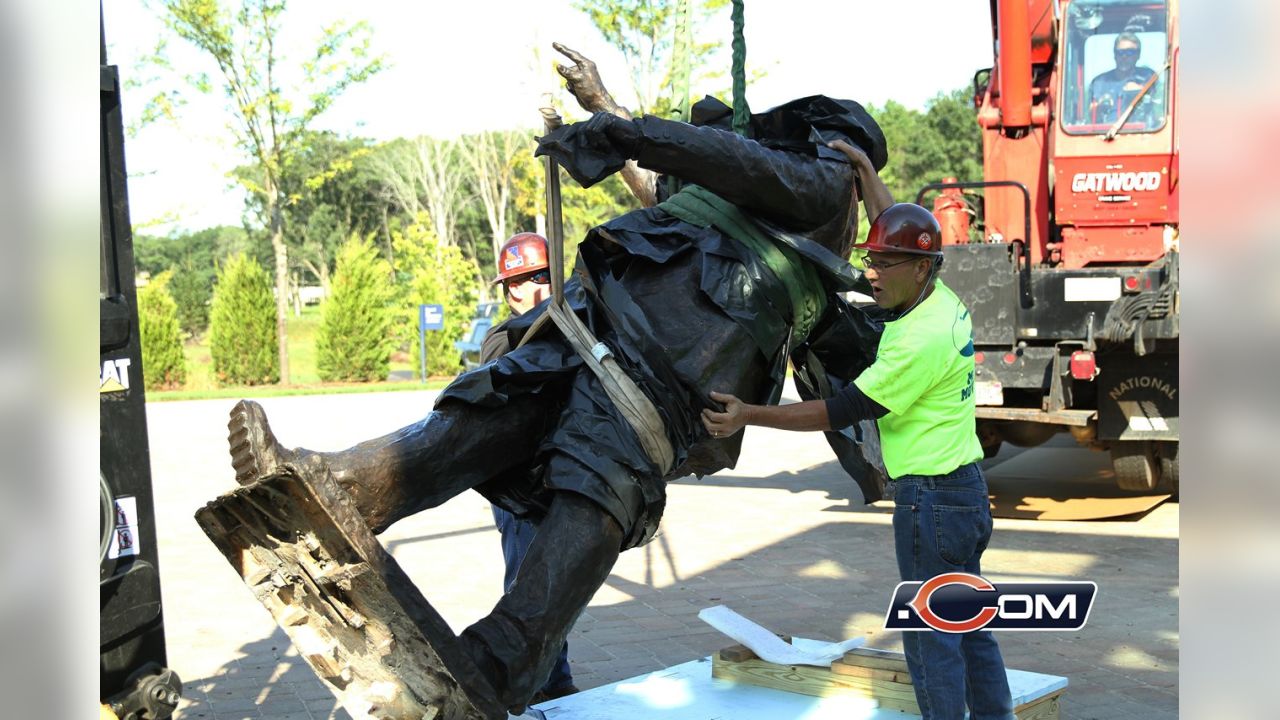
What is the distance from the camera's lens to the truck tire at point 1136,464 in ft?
27.7

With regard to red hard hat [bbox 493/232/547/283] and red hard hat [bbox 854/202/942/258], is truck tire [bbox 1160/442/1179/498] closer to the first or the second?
red hard hat [bbox 493/232/547/283]

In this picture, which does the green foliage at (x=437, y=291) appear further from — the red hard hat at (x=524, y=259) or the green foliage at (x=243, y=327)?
the red hard hat at (x=524, y=259)

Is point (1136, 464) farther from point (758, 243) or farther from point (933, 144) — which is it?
point (933, 144)

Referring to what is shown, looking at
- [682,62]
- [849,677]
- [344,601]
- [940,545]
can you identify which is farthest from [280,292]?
[344,601]

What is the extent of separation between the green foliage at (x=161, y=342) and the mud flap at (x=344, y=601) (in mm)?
20481

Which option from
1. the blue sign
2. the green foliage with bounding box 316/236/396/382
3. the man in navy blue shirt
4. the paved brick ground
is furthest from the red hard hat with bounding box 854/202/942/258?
the green foliage with bounding box 316/236/396/382

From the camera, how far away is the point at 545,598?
9.08ft

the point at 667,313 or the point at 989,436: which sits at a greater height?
the point at 667,313

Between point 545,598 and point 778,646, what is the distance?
7.05ft

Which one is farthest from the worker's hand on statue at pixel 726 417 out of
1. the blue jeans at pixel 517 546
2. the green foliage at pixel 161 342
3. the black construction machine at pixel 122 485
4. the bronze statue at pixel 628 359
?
the green foliage at pixel 161 342

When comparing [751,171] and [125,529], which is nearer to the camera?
[751,171]

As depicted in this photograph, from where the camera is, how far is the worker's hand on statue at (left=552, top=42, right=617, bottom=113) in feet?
12.1

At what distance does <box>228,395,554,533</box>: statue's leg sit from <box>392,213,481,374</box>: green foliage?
21.1 metres
